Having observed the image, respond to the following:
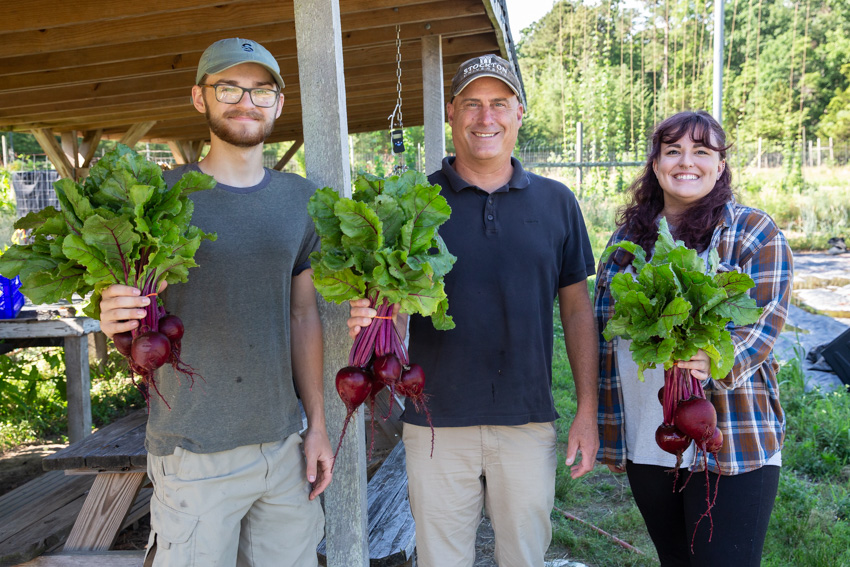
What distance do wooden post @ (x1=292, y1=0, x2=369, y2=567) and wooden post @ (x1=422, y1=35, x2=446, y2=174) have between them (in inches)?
94.8

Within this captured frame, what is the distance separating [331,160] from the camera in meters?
2.54

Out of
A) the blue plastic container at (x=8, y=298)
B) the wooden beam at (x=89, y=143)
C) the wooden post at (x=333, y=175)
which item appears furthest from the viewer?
the wooden beam at (x=89, y=143)

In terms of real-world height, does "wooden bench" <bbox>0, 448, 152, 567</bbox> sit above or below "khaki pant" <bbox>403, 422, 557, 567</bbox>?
below

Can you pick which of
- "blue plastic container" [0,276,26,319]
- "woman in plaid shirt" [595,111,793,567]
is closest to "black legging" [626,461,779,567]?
"woman in plaid shirt" [595,111,793,567]

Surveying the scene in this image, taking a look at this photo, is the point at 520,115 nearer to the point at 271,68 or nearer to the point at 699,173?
the point at 699,173

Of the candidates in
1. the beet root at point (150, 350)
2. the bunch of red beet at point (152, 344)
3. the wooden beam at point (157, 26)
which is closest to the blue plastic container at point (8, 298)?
the wooden beam at point (157, 26)

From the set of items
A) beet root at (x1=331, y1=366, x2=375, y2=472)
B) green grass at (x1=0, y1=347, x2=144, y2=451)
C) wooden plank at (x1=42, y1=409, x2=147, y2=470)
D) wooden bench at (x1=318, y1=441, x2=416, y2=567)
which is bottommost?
green grass at (x1=0, y1=347, x2=144, y2=451)

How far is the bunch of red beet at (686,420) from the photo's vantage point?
2168mm

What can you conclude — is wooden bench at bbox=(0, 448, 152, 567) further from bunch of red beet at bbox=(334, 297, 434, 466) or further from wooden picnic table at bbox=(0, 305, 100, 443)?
bunch of red beet at bbox=(334, 297, 434, 466)

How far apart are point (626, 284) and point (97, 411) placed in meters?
6.49

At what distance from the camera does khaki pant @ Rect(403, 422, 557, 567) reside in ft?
8.63

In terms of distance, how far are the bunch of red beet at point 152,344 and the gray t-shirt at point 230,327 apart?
0.10 metres

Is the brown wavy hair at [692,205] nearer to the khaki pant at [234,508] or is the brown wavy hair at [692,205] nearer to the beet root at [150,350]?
the khaki pant at [234,508]

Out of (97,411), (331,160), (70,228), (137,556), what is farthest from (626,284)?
(97,411)
